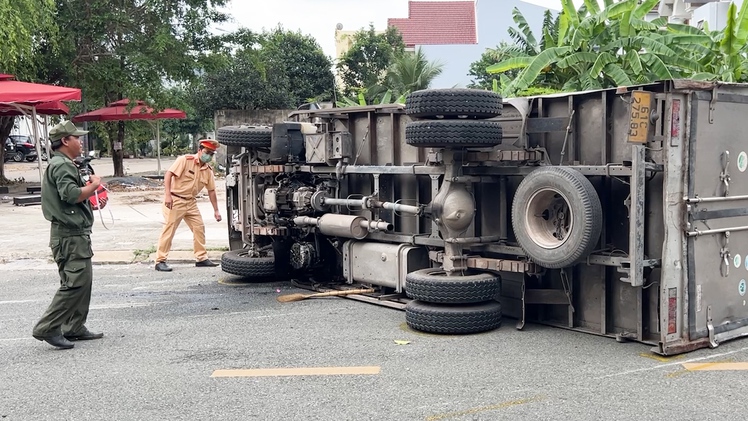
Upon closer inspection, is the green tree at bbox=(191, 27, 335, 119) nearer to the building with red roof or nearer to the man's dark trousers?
the building with red roof

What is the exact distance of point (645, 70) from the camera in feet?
47.9

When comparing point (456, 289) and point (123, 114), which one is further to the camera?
point (123, 114)

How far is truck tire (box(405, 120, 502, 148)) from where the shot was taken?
22.8 feet

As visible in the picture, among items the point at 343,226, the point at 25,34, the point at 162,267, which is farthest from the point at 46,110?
the point at 343,226

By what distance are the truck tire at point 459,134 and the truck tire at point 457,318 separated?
142 cm

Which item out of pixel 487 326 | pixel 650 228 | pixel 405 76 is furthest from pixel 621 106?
pixel 405 76

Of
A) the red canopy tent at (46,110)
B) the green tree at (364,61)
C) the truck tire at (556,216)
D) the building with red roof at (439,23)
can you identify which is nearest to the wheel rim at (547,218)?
the truck tire at (556,216)

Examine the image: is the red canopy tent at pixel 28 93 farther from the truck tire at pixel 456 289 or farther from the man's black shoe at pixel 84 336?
the truck tire at pixel 456 289

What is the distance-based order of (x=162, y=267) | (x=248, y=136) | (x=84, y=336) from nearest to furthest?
(x=84, y=336) < (x=248, y=136) < (x=162, y=267)

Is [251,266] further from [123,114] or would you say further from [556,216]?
[123,114]

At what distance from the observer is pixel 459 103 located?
705 centimetres

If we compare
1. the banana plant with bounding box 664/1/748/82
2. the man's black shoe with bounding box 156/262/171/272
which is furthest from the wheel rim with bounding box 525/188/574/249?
the banana plant with bounding box 664/1/748/82

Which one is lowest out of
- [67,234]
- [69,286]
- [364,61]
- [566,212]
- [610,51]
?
[69,286]

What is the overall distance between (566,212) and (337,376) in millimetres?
2411
